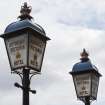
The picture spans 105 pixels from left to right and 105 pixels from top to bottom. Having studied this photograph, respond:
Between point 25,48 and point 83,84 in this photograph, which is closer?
point 25,48

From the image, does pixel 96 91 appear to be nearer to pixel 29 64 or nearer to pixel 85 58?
pixel 85 58

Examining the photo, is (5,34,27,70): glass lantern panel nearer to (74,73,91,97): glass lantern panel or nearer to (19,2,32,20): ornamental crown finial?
(19,2,32,20): ornamental crown finial

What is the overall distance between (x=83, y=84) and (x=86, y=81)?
0.23 m

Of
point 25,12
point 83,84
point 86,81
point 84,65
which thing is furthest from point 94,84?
point 25,12

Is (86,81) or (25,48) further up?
(86,81)

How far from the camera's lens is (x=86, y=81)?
13.6 metres

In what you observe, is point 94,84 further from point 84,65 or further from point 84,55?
point 84,55

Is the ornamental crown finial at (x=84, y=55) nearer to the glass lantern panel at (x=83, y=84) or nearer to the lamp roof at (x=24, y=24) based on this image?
the glass lantern panel at (x=83, y=84)

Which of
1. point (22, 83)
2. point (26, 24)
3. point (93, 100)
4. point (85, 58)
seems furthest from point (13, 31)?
point (85, 58)

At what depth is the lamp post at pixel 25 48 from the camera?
795cm

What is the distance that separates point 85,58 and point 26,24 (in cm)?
727

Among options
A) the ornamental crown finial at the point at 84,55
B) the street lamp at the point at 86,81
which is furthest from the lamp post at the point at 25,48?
the ornamental crown finial at the point at 84,55

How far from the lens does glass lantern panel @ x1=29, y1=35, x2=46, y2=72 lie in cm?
798

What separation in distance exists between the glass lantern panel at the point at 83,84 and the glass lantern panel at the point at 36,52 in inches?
217
